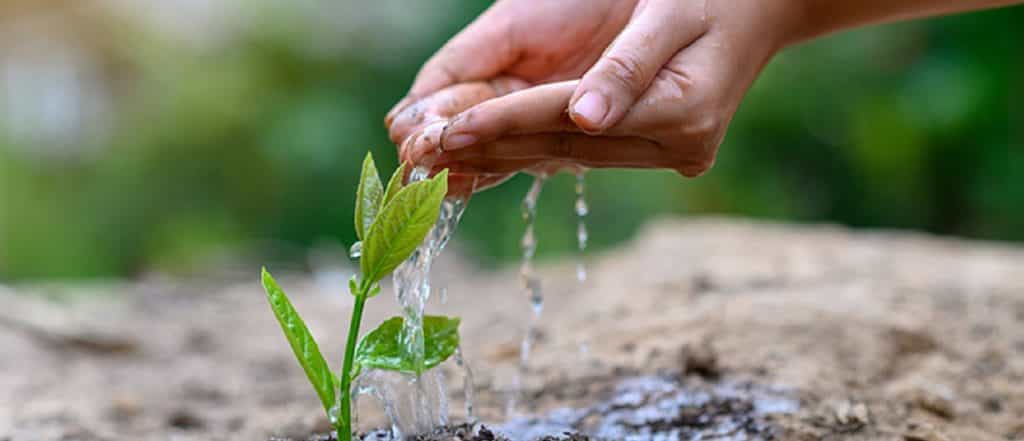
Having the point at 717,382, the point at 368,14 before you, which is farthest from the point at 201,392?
the point at 368,14

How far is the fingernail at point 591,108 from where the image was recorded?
1.27 meters

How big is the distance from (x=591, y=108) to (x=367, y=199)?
36cm

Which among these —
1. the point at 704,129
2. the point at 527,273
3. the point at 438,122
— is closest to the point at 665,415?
the point at 527,273

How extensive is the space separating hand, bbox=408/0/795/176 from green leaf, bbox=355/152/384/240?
7 centimetres

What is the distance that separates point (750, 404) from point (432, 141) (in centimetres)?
91

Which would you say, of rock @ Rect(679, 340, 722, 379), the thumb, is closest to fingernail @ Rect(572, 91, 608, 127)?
the thumb

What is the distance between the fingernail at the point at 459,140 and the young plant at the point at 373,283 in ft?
0.23

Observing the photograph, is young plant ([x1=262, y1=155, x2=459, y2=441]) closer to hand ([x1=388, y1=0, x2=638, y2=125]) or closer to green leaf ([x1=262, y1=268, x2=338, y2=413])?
green leaf ([x1=262, y1=268, x2=338, y2=413])

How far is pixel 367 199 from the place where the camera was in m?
1.41

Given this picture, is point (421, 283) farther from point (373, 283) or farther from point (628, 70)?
point (628, 70)

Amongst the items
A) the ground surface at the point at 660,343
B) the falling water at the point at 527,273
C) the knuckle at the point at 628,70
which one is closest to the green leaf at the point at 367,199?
the knuckle at the point at 628,70

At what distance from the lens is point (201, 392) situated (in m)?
2.58

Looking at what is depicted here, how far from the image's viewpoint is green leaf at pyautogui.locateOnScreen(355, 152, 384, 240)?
1404mm

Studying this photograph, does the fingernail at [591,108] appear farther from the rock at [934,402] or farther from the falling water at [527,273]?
the rock at [934,402]
